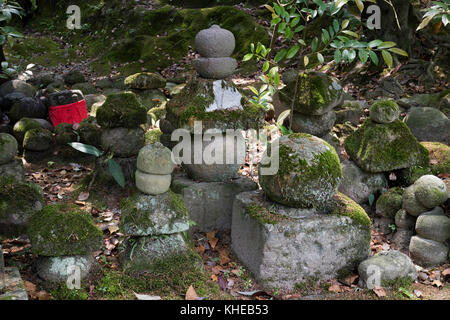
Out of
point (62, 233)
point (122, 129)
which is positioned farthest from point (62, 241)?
point (122, 129)

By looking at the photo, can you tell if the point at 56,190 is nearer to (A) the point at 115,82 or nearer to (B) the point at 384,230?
(B) the point at 384,230

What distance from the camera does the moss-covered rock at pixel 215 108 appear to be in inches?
164

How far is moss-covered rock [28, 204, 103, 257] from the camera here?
3.16 m

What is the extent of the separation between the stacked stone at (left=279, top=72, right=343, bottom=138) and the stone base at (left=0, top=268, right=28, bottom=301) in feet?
12.6

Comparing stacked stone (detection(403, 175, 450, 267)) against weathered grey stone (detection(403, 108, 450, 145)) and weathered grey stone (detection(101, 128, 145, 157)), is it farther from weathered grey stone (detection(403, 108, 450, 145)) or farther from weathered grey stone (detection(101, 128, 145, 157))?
weathered grey stone (detection(101, 128, 145, 157))

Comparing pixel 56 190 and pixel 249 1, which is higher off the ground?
pixel 249 1

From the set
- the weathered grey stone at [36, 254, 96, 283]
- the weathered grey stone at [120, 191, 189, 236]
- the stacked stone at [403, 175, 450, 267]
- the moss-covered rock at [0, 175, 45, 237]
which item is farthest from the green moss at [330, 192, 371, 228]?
the moss-covered rock at [0, 175, 45, 237]

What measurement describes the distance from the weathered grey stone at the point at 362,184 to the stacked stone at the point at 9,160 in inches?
143

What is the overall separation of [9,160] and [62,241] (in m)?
2.12

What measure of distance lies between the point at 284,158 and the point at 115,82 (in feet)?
22.6

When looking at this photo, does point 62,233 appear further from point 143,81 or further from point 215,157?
point 143,81

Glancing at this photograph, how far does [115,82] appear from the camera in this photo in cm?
972

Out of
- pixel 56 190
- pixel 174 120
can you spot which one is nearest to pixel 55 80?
pixel 56 190

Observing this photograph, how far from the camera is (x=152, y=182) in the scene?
142 inches
